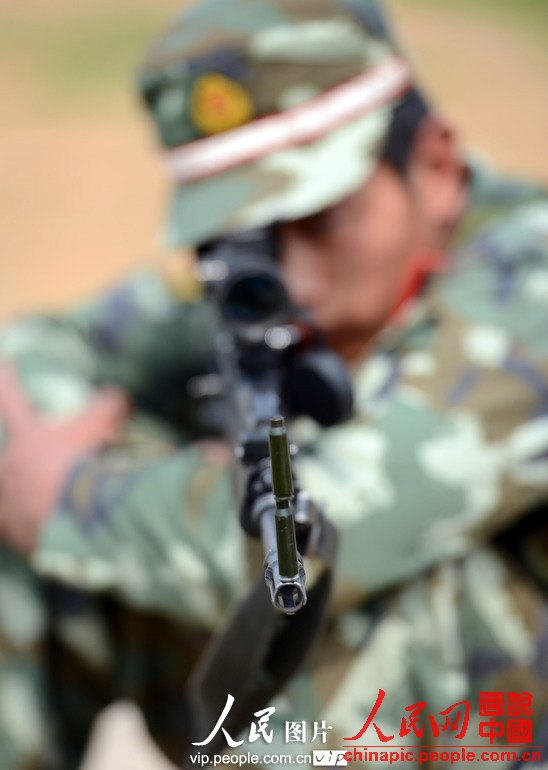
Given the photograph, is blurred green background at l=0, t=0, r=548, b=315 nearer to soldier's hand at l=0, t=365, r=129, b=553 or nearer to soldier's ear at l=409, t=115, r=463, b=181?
soldier's ear at l=409, t=115, r=463, b=181

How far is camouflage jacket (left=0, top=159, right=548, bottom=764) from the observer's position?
2.49 feet

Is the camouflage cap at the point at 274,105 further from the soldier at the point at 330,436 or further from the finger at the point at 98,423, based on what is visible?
the finger at the point at 98,423

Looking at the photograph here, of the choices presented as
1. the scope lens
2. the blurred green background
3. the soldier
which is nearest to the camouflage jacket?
the soldier

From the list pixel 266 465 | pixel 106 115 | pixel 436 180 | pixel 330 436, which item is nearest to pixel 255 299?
pixel 330 436

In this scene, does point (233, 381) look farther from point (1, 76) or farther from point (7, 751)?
point (1, 76)

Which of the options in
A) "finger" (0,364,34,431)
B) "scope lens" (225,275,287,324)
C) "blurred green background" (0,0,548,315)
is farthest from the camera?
"blurred green background" (0,0,548,315)

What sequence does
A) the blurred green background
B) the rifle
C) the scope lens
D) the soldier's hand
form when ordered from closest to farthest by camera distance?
1. the rifle
2. the scope lens
3. the soldier's hand
4. the blurred green background

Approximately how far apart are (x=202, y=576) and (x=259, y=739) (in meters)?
0.17

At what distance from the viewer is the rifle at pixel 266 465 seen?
16.3 inches

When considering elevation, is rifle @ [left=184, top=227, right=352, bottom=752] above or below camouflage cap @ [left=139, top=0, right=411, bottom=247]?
below

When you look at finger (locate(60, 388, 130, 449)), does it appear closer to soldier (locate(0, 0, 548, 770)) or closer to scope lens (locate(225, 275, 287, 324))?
soldier (locate(0, 0, 548, 770))

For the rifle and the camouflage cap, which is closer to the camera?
the rifle

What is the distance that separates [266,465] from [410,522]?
0.28m

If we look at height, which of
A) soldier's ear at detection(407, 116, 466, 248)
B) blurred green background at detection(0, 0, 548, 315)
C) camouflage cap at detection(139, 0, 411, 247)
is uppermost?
camouflage cap at detection(139, 0, 411, 247)
